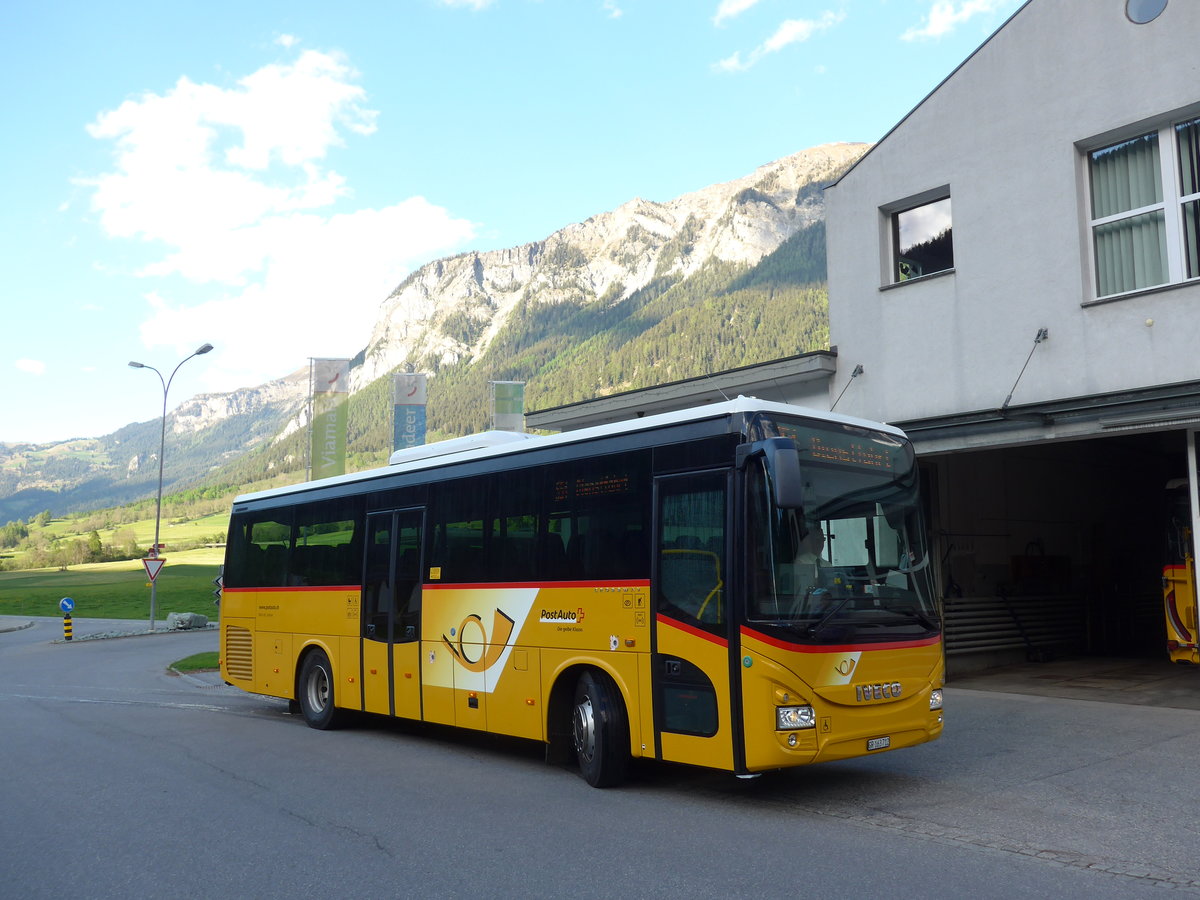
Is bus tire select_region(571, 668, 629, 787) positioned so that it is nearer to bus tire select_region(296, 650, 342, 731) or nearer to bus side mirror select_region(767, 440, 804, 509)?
bus side mirror select_region(767, 440, 804, 509)

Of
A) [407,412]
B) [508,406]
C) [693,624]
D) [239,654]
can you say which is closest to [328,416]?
[407,412]

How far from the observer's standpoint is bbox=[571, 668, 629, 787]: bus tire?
833 cm

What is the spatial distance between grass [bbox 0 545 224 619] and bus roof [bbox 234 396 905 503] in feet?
134

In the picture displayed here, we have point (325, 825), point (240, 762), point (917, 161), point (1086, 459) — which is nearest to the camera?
point (325, 825)

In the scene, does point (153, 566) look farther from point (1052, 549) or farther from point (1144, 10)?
point (1144, 10)

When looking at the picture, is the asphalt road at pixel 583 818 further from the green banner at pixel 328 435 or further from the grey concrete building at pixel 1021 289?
the green banner at pixel 328 435

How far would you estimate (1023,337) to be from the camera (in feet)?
44.5

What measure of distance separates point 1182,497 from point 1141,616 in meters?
8.44

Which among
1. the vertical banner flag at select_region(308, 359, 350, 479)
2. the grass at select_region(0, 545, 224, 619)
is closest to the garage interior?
the vertical banner flag at select_region(308, 359, 350, 479)

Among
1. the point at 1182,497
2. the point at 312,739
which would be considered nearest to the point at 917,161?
the point at 1182,497

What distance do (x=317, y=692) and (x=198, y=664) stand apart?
454 inches

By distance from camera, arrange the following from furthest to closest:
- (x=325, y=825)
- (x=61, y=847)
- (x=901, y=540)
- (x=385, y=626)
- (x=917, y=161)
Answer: (x=917, y=161) < (x=385, y=626) < (x=901, y=540) < (x=325, y=825) < (x=61, y=847)

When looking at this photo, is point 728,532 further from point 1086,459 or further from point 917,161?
point 1086,459

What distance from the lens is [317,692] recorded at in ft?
41.9
